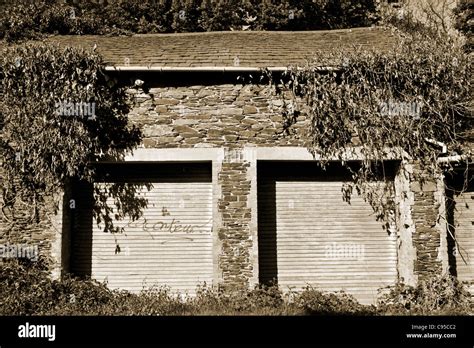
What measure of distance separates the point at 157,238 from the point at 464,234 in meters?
5.68

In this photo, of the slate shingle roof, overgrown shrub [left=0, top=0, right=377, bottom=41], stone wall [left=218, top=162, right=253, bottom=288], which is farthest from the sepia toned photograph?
overgrown shrub [left=0, top=0, right=377, bottom=41]

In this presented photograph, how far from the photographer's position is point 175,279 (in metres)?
7.84

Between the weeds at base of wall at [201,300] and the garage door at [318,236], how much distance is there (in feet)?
1.11

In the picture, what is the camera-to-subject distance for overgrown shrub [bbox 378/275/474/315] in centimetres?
710

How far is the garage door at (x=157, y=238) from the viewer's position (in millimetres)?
7836

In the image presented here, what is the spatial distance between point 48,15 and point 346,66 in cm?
1005

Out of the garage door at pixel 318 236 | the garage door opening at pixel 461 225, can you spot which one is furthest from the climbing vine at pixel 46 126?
the garage door opening at pixel 461 225

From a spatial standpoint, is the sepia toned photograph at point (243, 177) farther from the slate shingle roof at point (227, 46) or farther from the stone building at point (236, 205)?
the slate shingle roof at point (227, 46)

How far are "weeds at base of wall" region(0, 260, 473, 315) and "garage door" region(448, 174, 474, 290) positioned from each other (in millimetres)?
609

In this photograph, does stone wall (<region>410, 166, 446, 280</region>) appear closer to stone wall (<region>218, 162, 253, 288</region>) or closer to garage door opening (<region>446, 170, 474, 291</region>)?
garage door opening (<region>446, 170, 474, 291</region>)

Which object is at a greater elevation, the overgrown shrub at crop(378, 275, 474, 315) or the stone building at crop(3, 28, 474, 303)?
the stone building at crop(3, 28, 474, 303)
